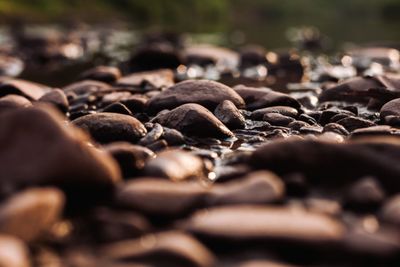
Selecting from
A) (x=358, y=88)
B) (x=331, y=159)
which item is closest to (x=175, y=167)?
(x=331, y=159)

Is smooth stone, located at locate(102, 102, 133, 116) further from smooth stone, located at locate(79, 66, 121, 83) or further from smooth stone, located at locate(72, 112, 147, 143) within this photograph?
smooth stone, located at locate(79, 66, 121, 83)

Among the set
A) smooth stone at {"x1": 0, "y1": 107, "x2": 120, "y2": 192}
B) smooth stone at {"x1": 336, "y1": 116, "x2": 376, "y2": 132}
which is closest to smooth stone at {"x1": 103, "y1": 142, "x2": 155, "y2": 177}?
smooth stone at {"x1": 0, "y1": 107, "x2": 120, "y2": 192}

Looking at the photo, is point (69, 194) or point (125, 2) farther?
point (125, 2)

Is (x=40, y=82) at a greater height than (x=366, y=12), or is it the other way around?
(x=366, y=12)

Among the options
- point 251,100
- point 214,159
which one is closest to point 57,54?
point 251,100

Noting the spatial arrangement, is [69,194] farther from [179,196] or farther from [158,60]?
[158,60]

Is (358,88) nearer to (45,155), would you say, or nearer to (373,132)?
(373,132)
